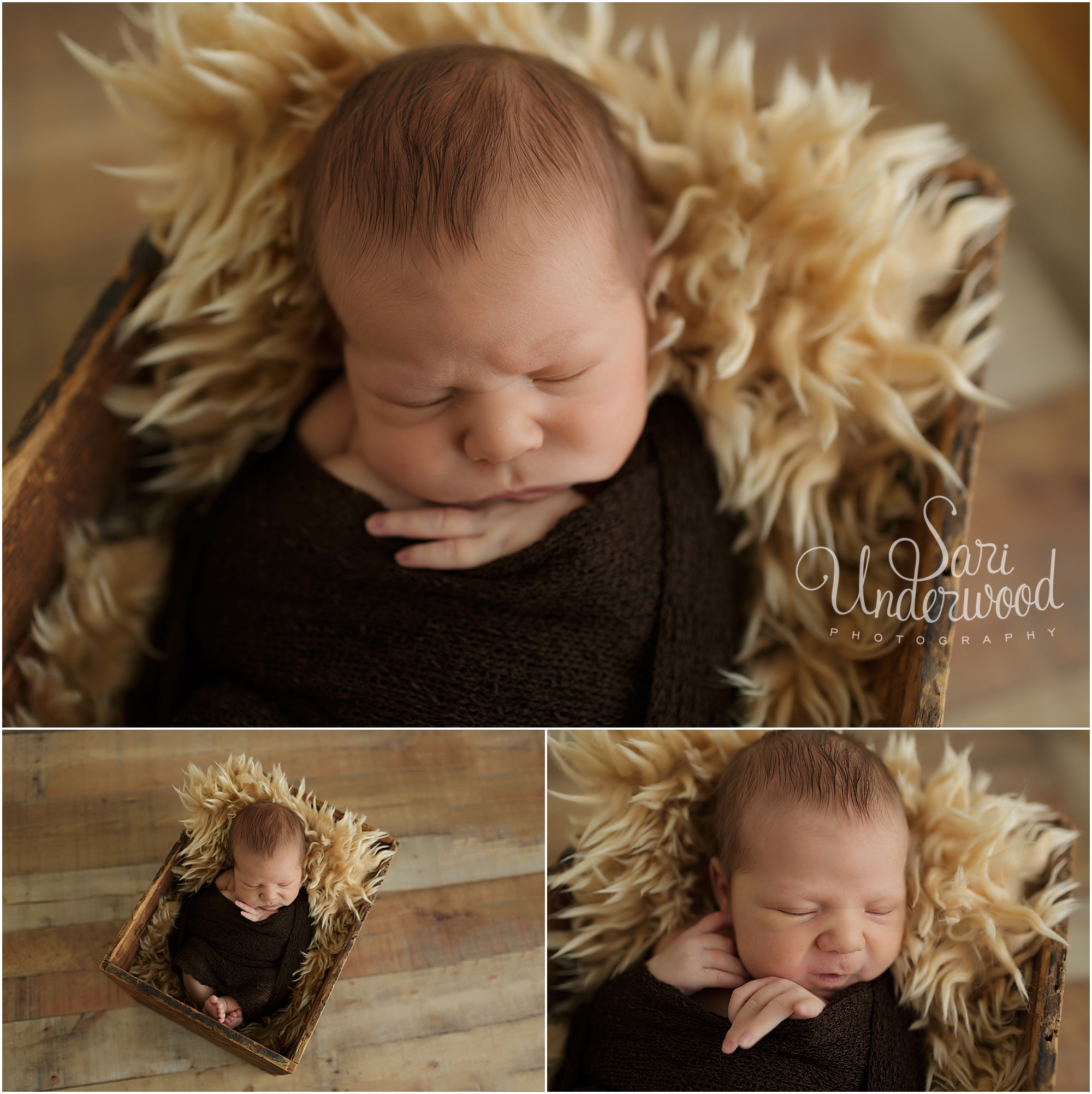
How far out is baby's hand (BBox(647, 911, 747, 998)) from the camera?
1.94ft

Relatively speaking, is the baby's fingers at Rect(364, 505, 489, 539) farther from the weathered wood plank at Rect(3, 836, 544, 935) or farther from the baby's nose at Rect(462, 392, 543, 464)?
the weathered wood plank at Rect(3, 836, 544, 935)

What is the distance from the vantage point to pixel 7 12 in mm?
1106

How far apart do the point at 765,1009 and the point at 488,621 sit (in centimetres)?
33

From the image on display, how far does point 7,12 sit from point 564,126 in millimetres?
914

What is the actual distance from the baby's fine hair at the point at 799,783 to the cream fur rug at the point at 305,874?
237 millimetres

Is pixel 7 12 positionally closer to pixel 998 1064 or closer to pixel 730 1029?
pixel 730 1029

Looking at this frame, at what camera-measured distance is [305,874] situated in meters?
0.59

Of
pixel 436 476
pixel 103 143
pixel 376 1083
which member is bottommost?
pixel 376 1083

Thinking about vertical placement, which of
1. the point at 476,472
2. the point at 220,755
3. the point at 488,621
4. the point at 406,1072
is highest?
the point at 476,472

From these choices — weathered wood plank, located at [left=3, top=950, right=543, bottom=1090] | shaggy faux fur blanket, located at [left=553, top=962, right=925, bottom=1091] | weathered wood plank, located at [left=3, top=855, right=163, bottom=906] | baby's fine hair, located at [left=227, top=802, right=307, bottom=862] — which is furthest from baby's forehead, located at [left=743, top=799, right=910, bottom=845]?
weathered wood plank, located at [left=3, top=855, right=163, bottom=906]

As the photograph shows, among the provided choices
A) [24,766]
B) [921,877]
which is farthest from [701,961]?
[24,766]

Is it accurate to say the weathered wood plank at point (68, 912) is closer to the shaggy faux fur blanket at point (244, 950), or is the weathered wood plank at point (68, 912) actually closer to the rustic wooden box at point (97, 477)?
the shaggy faux fur blanket at point (244, 950)

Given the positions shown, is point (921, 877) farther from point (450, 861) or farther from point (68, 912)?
point (68, 912)

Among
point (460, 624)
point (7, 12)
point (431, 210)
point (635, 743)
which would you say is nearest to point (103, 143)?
point (7, 12)
